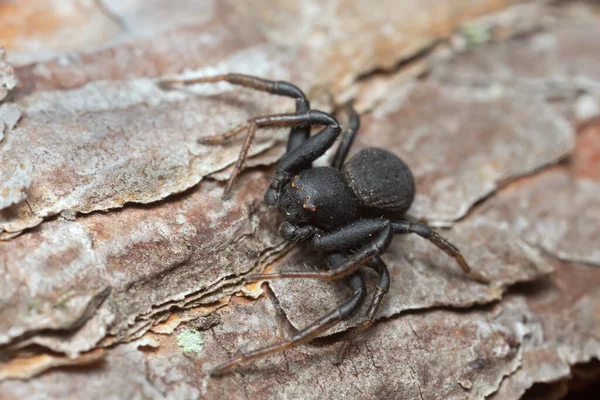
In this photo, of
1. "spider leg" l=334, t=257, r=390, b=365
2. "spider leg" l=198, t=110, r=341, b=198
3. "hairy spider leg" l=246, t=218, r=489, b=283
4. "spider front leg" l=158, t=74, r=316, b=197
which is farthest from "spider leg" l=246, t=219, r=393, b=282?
"spider front leg" l=158, t=74, r=316, b=197

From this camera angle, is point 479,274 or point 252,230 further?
point 479,274

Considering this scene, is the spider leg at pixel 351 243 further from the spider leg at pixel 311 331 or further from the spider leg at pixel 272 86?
the spider leg at pixel 272 86

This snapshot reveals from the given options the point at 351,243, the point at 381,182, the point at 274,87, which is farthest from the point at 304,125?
the point at 351,243

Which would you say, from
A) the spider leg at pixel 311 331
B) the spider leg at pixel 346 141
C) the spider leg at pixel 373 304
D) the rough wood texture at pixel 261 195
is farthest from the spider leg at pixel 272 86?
the spider leg at pixel 311 331

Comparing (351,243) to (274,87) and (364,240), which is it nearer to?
(364,240)

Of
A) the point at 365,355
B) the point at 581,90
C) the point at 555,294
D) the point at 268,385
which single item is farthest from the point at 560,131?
the point at 268,385

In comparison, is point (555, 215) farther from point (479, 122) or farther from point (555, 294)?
point (479, 122)
